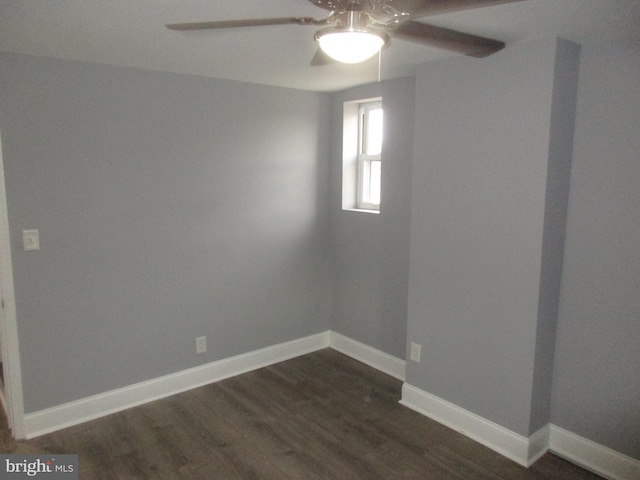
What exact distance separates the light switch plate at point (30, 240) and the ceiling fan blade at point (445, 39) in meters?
2.27

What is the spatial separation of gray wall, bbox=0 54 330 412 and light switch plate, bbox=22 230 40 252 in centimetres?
4

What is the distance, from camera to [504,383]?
2555mm

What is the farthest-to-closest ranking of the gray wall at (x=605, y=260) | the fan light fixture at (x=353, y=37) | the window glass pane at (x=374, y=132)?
the window glass pane at (x=374, y=132) < the gray wall at (x=605, y=260) < the fan light fixture at (x=353, y=37)

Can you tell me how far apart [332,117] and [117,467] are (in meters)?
2.94

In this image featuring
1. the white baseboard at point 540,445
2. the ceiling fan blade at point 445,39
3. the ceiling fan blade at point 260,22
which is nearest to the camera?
the ceiling fan blade at point 260,22

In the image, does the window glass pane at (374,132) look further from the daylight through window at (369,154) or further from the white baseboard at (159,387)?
the white baseboard at (159,387)

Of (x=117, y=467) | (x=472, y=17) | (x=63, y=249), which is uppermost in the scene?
(x=472, y=17)

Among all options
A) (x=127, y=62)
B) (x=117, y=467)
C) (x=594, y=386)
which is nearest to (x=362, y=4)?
(x=127, y=62)

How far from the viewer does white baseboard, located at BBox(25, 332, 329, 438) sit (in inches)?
108

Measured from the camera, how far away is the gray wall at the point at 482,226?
2344 mm

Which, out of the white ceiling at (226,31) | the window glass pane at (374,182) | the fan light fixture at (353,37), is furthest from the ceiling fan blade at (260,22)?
the window glass pane at (374,182)

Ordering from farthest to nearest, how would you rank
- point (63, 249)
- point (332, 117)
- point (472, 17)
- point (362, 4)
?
point (332, 117) < point (63, 249) < point (472, 17) < point (362, 4)

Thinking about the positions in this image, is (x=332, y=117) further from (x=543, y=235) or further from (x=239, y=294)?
(x=543, y=235)

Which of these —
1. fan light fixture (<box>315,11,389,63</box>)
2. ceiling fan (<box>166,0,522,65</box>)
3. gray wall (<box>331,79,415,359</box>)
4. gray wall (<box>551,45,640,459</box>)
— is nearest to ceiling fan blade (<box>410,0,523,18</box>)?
ceiling fan (<box>166,0,522,65</box>)
